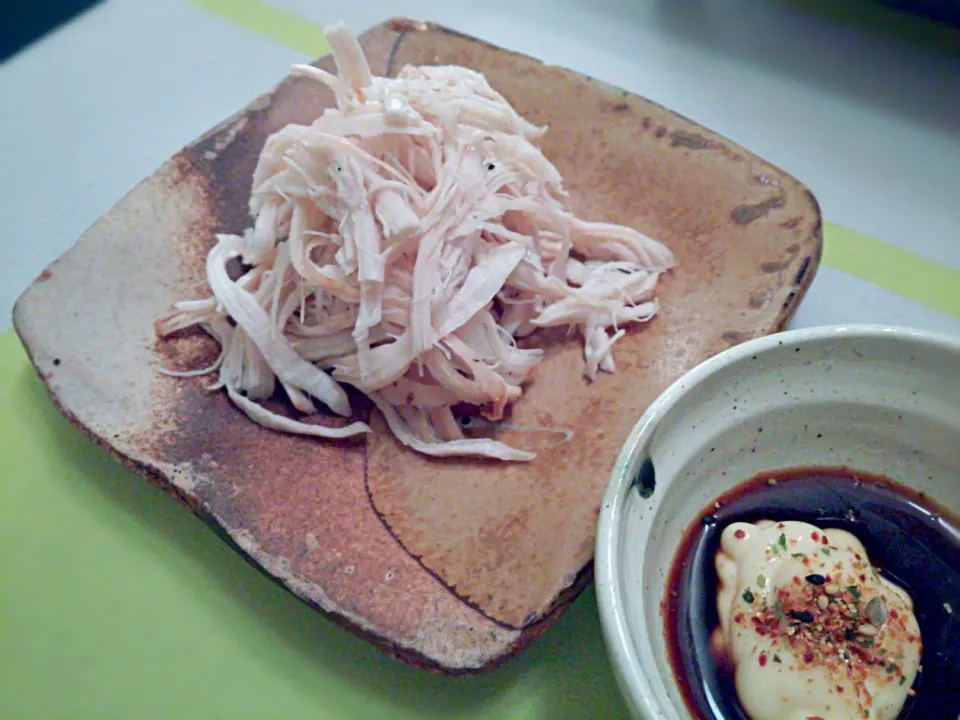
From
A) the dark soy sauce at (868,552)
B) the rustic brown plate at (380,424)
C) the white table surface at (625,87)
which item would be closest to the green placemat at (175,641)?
the rustic brown plate at (380,424)

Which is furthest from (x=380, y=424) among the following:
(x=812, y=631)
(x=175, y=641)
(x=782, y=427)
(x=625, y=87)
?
(x=625, y=87)

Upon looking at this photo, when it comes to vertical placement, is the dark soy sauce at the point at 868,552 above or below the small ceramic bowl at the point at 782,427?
below

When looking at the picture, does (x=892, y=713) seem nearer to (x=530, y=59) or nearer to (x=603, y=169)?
(x=603, y=169)

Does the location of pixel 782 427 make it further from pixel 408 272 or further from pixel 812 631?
pixel 408 272

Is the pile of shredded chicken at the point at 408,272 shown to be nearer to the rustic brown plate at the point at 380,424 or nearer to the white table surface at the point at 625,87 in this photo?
the rustic brown plate at the point at 380,424

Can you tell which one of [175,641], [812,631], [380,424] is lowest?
[175,641]

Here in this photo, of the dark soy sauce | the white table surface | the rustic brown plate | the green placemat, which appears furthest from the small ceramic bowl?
the white table surface
